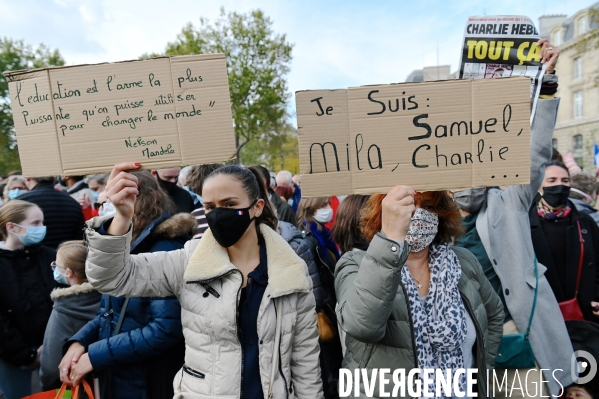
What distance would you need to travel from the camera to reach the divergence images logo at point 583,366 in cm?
259

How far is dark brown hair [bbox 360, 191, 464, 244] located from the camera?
2.04 m

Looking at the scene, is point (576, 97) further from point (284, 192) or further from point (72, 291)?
point (72, 291)

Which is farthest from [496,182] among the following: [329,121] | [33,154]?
[33,154]

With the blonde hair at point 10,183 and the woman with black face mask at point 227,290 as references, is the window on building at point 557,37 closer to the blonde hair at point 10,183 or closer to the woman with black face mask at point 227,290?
the blonde hair at point 10,183

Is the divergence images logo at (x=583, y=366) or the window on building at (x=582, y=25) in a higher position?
the window on building at (x=582, y=25)

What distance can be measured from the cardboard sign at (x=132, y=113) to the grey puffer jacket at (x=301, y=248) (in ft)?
4.37

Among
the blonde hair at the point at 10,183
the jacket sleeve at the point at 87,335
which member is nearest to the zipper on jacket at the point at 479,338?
the jacket sleeve at the point at 87,335

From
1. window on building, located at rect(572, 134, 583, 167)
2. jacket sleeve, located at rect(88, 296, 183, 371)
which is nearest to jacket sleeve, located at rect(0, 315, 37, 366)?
jacket sleeve, located at rect(88, 296, 183, 371)

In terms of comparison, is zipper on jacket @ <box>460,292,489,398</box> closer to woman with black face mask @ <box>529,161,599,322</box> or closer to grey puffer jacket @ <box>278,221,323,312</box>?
grey puffer jacket @ <box>278,221,323,312</box>

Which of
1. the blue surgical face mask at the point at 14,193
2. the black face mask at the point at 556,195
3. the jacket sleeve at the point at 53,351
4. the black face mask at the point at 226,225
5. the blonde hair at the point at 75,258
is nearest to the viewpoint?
the black face mask at the point at 226,225

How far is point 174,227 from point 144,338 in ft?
2.06

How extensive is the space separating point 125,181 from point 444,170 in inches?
55.2

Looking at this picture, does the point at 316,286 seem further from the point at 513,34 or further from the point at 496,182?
the point at 513,34

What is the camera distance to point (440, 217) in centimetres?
211
